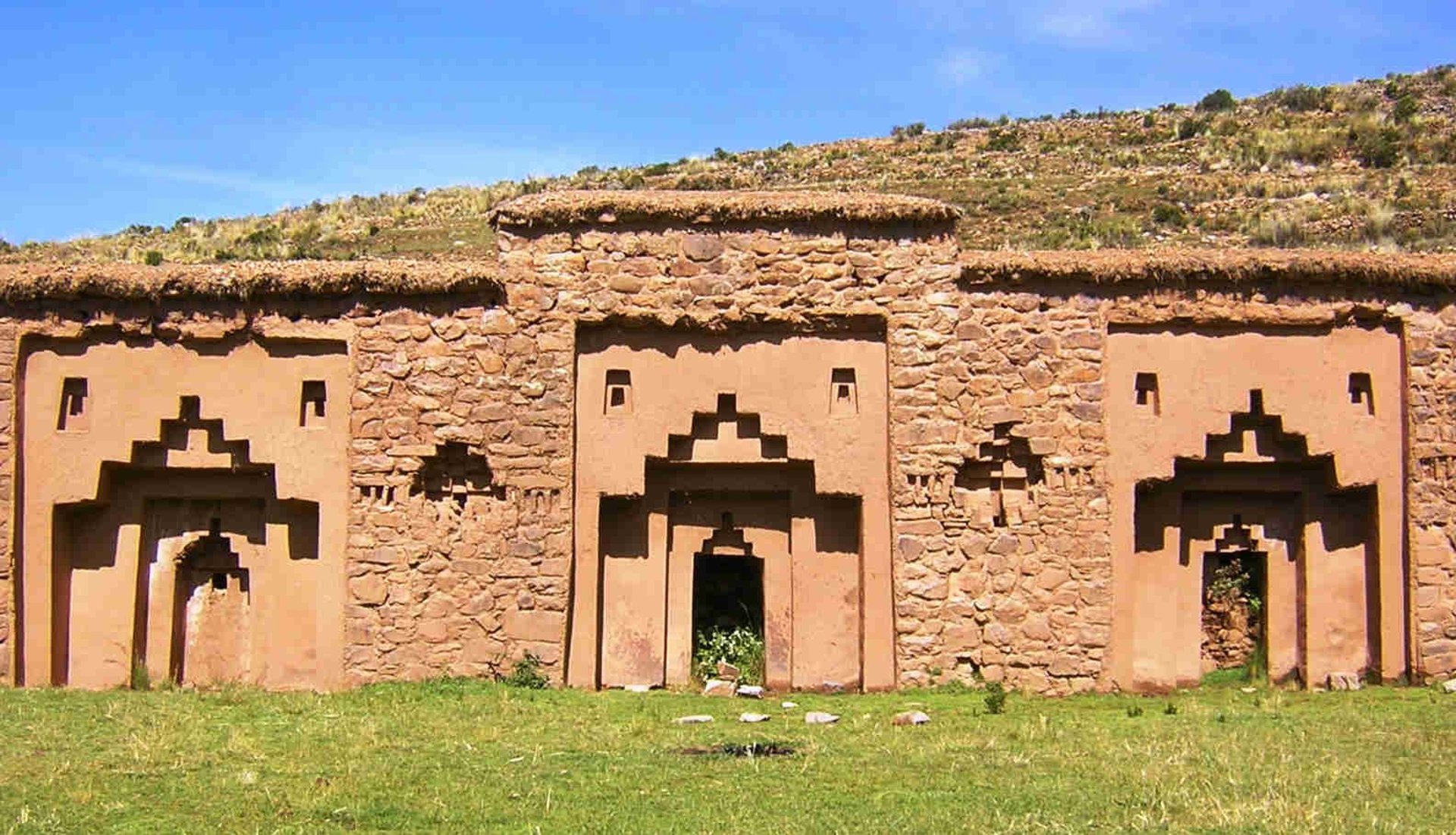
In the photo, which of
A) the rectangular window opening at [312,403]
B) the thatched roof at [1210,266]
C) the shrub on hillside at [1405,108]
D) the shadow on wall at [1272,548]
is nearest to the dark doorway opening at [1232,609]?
the shadow on wall at [1272,548]

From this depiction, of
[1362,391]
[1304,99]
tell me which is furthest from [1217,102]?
[1362,391]

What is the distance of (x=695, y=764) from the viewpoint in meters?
10.7

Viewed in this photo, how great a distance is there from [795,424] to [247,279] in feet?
18.1

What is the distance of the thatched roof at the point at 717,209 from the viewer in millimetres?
14992

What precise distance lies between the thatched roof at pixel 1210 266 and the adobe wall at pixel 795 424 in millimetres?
119

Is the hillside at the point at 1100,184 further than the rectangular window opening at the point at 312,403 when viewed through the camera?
Yes

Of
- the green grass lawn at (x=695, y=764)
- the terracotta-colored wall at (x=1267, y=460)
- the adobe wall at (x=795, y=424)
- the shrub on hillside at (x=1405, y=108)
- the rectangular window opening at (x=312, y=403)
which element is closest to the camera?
the green grass lawn at (x=695, y=764)

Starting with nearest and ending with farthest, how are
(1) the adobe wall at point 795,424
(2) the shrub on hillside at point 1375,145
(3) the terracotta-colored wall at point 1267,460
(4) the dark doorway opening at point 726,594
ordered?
(1) the adobe wall at point 795,424
(3) the terracotta-colored wall at point 1267,460
(4) the dark doorway opening at point 726,594
(2) the shrub on hillside at point 1375,145

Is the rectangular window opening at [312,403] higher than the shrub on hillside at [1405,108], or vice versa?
the shrub on hillside at [1405,108]

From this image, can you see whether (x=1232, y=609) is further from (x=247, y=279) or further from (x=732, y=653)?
(x=247, y=279)

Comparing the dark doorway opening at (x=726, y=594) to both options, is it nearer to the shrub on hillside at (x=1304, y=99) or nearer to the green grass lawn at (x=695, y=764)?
the green grass lawn at (x=695, y=764)

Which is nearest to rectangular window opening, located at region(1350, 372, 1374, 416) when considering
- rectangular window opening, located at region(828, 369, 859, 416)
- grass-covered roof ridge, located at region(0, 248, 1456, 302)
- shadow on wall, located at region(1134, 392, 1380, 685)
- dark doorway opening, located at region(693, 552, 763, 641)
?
shadow on wall, located at region(1134, 392, 1380, 685)

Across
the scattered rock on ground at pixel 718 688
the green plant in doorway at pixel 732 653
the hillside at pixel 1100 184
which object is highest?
the hillside at pixel 1100 184

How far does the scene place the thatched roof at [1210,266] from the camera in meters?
15.1
